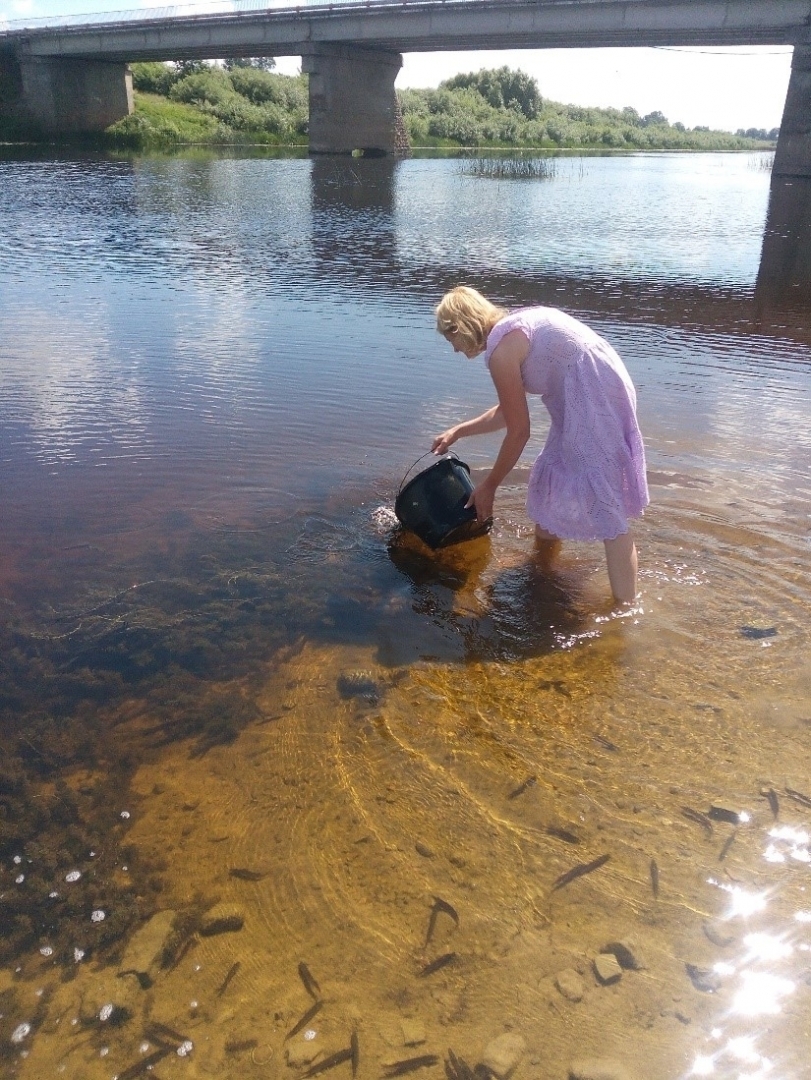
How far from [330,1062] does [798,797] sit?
173 centimetres

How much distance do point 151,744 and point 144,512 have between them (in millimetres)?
2199

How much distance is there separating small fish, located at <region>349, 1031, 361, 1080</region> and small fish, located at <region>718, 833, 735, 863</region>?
1.22 m

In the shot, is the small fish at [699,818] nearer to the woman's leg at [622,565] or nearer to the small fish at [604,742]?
the small fish at [604,742]

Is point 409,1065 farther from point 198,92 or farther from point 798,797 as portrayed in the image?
point 198,92

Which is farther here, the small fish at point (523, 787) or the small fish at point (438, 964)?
the small fish at point (523, 787)

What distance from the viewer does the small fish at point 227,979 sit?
7.33 ft

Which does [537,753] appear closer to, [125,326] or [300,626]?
[300,626]

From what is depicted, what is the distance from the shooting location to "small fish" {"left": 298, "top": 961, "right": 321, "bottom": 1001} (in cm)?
222

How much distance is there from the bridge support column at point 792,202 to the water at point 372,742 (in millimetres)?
Result: 6819

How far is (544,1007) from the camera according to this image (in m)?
2.17

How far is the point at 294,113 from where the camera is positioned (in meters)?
64.0

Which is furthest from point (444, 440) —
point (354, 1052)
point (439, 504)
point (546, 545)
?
point (354, 1052)

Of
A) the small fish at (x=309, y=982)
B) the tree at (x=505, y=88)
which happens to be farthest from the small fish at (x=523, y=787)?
the tree at (x=505, y=88)

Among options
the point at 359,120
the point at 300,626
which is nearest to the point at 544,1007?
the point at 300,626
